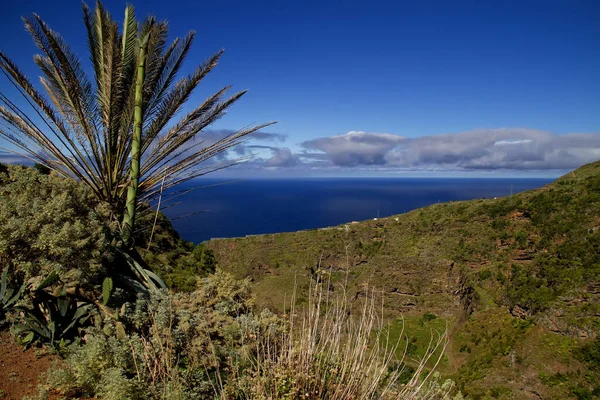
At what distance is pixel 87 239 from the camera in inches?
116

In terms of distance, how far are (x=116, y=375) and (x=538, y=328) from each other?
24.1 meters

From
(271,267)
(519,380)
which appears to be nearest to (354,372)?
(519,380)

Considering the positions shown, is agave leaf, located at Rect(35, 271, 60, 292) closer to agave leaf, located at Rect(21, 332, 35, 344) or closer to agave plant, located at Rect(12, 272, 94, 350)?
agave plant, located at Rect(12, 272, 94, 350)

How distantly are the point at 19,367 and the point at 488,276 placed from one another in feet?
99.2

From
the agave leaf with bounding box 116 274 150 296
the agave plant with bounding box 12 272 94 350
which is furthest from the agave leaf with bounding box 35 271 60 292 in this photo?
the agave leaf with bounding box 116 274 150 296

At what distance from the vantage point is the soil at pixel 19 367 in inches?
92.8

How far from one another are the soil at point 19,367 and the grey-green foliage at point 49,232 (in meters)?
0.54

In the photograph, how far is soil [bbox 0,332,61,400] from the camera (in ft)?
7.73

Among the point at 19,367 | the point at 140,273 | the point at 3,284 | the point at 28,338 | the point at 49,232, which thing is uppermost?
the point at 49,232

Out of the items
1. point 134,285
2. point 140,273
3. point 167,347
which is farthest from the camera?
point 140,273

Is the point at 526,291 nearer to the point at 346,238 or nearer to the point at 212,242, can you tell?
the point at 346,238

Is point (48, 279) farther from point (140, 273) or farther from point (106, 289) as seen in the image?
point (140, 273)

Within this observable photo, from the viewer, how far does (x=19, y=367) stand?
257 cm

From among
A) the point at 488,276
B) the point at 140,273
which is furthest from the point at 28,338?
the point at 488,276
